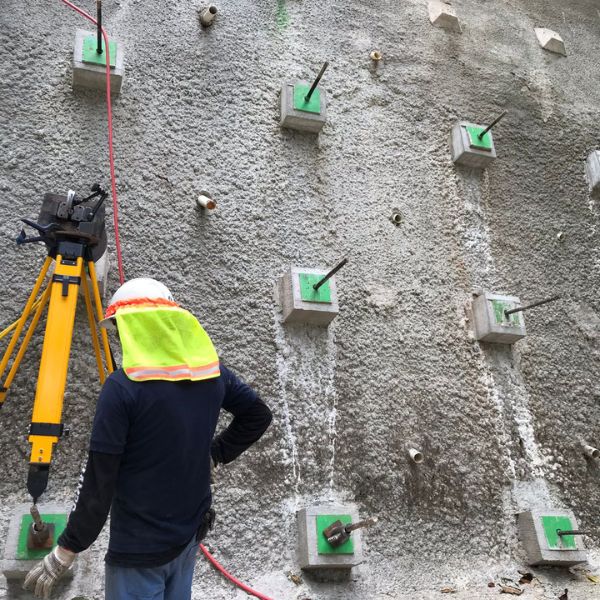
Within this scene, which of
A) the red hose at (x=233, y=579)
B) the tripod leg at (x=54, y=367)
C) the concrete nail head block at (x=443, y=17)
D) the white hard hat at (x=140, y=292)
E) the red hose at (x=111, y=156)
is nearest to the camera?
the white hard hat at (x=140, y=292)

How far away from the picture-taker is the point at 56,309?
1.98 metres

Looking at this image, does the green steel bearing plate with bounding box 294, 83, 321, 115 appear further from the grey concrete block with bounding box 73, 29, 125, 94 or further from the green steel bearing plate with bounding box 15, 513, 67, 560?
the green steel bearing plate with bounding box 15, 513, 67, 560

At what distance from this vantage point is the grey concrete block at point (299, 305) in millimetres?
2533

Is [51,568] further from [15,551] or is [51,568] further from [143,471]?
[15,551]

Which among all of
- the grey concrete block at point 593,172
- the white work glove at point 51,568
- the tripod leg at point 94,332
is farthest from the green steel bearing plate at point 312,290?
the grey concrete block at point 593,172

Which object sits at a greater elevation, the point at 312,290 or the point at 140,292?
the point at 312,290

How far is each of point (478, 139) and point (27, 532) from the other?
100 inches

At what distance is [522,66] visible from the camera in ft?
12.0

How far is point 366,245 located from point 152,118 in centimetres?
105

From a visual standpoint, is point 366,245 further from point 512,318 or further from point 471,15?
point 471,15

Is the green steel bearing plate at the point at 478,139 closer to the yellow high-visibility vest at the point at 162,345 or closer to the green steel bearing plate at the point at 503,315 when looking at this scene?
the green steel bearing plate at the point at 503,315

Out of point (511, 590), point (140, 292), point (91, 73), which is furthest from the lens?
point (91, 73)

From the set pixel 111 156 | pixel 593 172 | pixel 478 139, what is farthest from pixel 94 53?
pixel 593 172

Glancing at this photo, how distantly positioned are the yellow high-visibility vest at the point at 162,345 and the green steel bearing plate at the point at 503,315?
1598 millimetres
